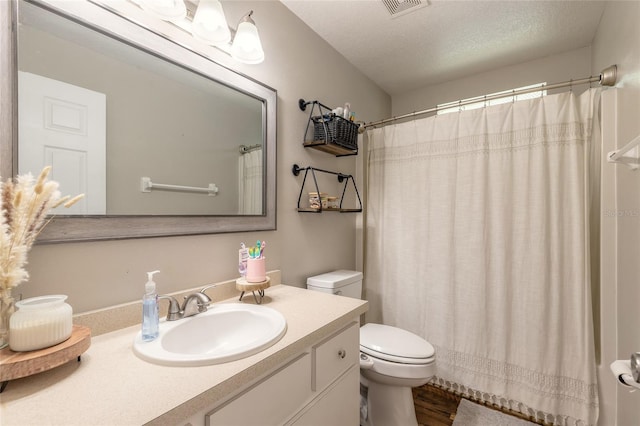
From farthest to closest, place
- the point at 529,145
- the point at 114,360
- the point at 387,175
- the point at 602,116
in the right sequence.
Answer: the point at 387,175, the point at 529,145, the point at 602,116, the point at 114,360

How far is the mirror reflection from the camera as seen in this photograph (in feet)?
2.60

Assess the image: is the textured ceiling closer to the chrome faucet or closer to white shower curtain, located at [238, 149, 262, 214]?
white shower curtain, located at [238, 149, 262, 214]

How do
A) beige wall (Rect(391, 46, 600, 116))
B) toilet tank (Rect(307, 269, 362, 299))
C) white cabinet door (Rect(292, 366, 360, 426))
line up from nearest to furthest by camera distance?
white cabinet door (Rect(292, 366, 360, 426)), toilet tank (Rect(307, 269, 362, 299)), beige wall (Rect(391, 46, 600, 116))

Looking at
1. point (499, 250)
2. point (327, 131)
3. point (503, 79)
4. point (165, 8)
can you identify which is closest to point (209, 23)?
point (165, 8)

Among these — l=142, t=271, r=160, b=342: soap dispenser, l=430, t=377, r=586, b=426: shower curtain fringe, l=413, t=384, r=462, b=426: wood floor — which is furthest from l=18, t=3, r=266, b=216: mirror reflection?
l=430, t=377, r=586, b=426: shower curtain fringe

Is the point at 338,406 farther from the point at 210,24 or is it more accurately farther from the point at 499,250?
the point at 210,24

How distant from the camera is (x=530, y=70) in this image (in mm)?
2105

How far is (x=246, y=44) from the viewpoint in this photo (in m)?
Result: 1.20

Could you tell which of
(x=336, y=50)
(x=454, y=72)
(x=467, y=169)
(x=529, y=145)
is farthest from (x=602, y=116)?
(x=336, y=50)

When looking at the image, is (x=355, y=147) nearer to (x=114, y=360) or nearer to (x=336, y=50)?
(x=336, y=50)

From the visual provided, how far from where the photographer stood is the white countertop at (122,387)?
1.69 ft

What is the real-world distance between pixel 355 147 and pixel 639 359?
151 cm

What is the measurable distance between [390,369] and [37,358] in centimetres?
132

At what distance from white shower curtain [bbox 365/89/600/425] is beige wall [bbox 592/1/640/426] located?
0.25ft
